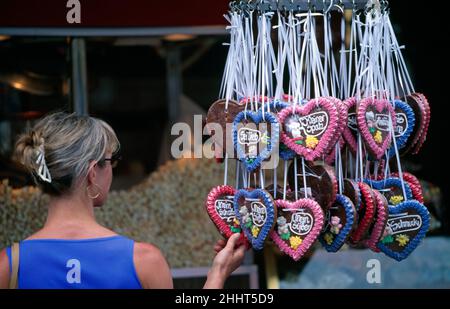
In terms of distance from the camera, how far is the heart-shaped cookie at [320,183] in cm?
204

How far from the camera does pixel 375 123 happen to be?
6.87 ft

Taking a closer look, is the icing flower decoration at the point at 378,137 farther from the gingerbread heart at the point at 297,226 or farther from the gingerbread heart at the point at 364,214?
the gingerbread heart at the point at 297,226

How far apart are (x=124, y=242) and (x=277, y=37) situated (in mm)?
772

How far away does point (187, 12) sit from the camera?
3.64m

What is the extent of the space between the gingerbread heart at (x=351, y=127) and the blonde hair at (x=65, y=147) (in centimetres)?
66

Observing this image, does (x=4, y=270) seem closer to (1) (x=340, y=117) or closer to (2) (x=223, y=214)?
(2) (x=223, y=214)

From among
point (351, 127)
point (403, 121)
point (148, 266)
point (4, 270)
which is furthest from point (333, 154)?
point (4, 270)

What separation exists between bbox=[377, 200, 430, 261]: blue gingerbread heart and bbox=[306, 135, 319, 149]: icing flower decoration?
0.33 metres

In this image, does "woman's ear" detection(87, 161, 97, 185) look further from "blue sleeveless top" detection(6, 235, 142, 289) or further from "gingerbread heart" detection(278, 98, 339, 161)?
"gingerbread heart" detection(278, 98, 339, 161)

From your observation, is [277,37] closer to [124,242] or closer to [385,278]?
[124,242]

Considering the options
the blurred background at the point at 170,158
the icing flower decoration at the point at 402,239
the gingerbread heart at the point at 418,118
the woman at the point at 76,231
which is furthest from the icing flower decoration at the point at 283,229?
the blurred background at the point at 170,158

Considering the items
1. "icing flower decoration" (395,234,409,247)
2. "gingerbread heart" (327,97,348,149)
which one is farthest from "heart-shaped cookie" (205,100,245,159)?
"icing flower decoration" (395,234,409,247)

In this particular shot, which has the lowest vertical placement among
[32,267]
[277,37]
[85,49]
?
[32,267]

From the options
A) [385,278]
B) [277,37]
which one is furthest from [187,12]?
[385,278]
